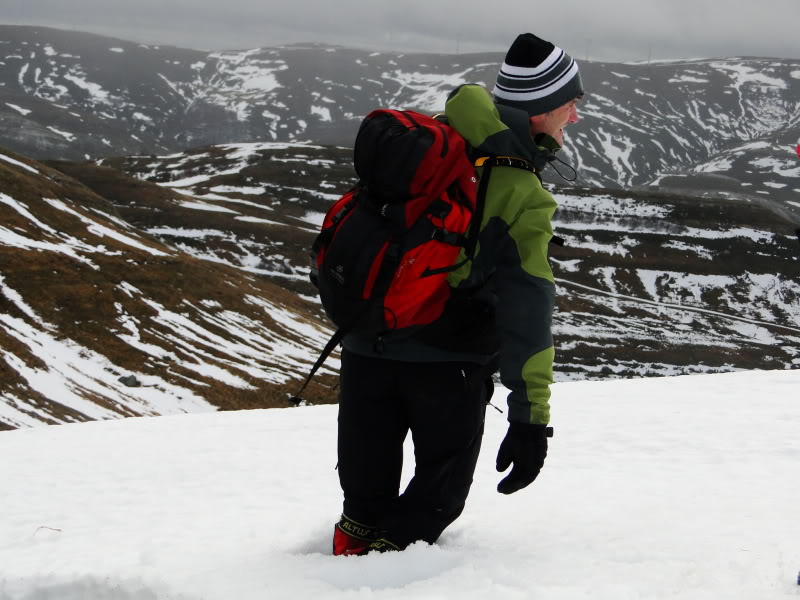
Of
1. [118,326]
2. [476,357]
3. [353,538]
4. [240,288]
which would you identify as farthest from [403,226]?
[240,288]

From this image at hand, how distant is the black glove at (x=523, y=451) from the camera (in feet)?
13.4

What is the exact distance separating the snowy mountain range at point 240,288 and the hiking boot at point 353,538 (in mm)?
28842

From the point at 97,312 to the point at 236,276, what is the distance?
28.5 metres

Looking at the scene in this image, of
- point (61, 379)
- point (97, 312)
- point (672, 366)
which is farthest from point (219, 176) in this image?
point (61, 379)

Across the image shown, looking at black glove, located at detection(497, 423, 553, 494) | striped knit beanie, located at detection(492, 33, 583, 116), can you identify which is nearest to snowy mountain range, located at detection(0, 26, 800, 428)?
striped knit beanie, located at detection(492, 33, 583, 116)

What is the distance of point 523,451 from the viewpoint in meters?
4.09

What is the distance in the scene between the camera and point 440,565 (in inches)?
169

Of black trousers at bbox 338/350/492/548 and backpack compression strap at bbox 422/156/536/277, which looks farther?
black trousers at bbox 338/350/492/548

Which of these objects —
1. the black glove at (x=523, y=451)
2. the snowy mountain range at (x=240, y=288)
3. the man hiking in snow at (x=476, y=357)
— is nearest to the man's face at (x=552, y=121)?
the man hiking in snow at (x=476, y=357)

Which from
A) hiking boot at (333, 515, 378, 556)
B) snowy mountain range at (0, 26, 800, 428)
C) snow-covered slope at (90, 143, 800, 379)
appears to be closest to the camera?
hiking boot at (333, 515, 378, 556)

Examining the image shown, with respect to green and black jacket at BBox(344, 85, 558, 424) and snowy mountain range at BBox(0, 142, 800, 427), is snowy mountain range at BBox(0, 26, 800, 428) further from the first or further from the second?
green and black jacket at BBox(344, 85, 558, 424)

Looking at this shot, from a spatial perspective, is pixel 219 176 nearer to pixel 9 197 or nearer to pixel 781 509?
pixel 9 197

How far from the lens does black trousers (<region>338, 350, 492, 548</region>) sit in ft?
14.1

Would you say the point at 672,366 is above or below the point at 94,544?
below
